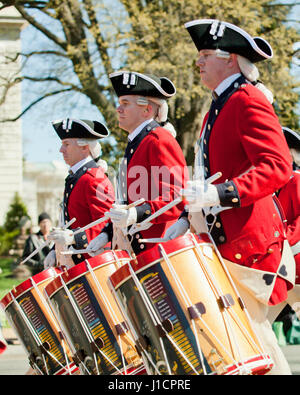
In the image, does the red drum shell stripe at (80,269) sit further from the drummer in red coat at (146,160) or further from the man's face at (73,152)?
the man's face at (73,152)

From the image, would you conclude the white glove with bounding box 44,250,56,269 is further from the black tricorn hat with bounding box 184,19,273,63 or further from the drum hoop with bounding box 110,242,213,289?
the black tricorn hat with bounding box 184,19,273,63

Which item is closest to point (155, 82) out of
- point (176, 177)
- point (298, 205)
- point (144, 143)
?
point (144, 143)

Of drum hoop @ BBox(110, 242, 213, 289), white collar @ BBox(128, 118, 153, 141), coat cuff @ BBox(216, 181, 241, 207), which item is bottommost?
white collar @ BBox(128, 118, 153, 141)

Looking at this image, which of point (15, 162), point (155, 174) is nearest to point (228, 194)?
point (155, 174)

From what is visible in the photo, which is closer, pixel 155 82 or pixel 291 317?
pixel 155 82

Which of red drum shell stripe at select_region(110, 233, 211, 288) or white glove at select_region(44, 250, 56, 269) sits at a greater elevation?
red drum shell stripe at select_region(110, 233, 211, 288)

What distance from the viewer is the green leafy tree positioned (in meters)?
15.7

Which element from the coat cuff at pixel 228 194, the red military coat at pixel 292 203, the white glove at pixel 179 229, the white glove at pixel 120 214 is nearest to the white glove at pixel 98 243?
the white glove at pixel 120 214

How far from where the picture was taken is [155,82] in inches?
210

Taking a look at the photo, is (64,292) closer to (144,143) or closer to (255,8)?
(144,143)

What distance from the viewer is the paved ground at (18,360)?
26.5ft

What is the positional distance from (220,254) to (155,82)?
76.4 inches

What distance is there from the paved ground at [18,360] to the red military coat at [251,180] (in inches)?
150

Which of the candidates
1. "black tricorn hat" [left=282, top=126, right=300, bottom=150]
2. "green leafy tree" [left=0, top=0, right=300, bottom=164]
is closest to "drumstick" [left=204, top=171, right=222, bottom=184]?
"black tricorn hat" [left=282, top=126, right=300, bottom=150]
